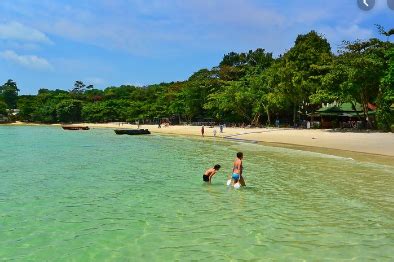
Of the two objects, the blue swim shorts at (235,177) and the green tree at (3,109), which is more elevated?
the green tree at (3,109)

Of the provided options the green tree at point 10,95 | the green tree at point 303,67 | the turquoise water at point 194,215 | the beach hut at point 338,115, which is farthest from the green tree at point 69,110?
the turquoise water at point 194,215

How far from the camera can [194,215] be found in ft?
36.9

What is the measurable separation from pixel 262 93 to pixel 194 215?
5102 centimetres

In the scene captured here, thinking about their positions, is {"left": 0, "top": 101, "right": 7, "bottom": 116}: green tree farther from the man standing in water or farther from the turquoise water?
the man standing in water

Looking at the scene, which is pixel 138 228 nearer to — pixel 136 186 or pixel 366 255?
pixel 366 255

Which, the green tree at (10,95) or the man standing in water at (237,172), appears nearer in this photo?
the man standing in water at (237,172)

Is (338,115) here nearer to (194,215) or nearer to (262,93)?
(262,93)

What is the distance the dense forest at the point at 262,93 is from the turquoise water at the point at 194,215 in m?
22.9

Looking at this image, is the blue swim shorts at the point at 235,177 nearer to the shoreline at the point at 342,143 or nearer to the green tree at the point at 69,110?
the shoreline at the point at 342,143

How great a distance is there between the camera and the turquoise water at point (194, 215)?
327 inches

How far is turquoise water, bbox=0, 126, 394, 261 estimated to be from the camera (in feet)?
27.3

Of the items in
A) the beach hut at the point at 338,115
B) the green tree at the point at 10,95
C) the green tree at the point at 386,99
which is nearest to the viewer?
the green tree at the point at 386,99

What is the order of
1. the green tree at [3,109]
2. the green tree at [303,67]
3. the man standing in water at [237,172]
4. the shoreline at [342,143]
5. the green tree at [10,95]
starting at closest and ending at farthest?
the man standing in water at [237,172] → the shoreline at [342,143] → the green tree at [303,67] → the green tree at [3,109] → the green tree at [10,95]

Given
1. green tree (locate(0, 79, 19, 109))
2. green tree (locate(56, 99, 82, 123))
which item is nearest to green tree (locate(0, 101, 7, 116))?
green tree (locate(56, 99, 82, 123))
